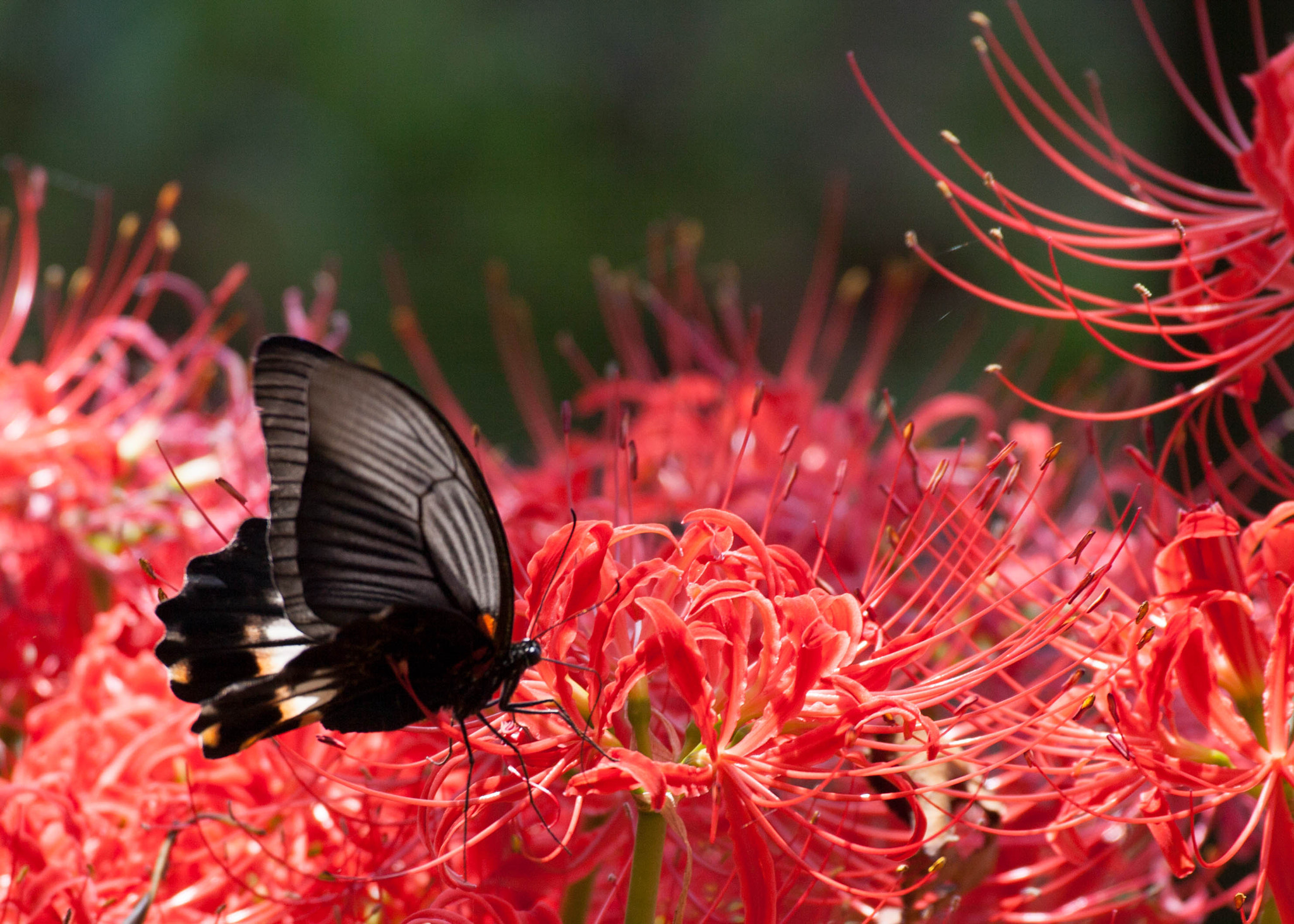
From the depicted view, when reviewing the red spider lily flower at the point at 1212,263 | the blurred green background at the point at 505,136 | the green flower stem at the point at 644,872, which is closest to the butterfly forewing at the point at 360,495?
the green flower stem at the point at 644,872

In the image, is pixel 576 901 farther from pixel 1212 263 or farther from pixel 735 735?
pixel 1212 263

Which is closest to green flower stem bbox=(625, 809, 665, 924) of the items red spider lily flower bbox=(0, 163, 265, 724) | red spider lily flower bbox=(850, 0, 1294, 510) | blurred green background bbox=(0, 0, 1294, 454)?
red spider lily flower bbox=(850, 0, 1294, 510)

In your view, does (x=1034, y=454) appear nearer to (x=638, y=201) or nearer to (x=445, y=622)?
(x=445, y=622)

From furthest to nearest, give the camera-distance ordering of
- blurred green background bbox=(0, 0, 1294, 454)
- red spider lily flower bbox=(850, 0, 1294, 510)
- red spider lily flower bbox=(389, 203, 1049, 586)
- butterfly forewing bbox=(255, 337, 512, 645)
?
blurred green background bbox=(0, 0, 1294, 454), red spider lily flower bbox=(389, 203, 1049, 586), red spider lily flower bbox=(850, 0, 1294, 510), butterfly forewing bbox=(255, 337, 512, 645)

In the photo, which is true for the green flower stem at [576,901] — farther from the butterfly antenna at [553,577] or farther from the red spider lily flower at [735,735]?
the butterfly antenna at [553,577]

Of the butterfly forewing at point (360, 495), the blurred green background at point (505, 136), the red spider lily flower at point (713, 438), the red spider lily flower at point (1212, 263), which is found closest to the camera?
the butterfly forewing at point (360, 495)

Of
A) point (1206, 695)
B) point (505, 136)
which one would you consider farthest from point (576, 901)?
point (505, 136)

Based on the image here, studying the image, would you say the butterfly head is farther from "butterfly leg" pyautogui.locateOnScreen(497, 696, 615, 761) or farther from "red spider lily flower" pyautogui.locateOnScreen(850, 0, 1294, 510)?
"red spider lily flower" pyautogui.locateOnScreen(850, 0, 1294, 510)
